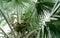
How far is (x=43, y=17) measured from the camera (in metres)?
1.69

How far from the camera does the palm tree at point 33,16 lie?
161 cm

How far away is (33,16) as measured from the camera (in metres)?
1.75

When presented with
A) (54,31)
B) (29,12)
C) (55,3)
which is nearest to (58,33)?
(54,31)

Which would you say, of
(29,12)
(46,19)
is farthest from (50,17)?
(29,12)

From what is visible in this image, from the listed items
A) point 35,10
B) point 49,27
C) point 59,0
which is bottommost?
point 49,27

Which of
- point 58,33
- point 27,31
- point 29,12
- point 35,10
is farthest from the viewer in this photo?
point 27,31

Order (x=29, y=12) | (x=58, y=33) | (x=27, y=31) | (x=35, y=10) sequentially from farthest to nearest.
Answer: (x=27, y=31) < (x=29, y=12) < (x=35, y=10) < (x=58, y=33)

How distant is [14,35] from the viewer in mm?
1858

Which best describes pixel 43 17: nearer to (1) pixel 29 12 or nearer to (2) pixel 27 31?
(1) pixel 29 12

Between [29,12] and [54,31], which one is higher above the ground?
[29,12]

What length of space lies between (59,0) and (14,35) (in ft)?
2.10

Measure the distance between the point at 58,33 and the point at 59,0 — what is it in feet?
1.06

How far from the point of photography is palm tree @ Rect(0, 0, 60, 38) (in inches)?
63.3

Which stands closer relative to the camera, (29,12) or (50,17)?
(50,17)
